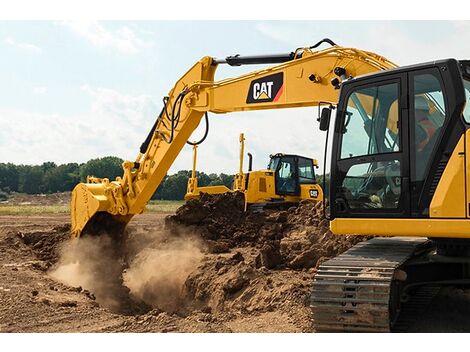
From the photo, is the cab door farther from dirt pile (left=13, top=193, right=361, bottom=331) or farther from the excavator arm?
dirt pile (left=13, top=193, right=361, bottom=331)

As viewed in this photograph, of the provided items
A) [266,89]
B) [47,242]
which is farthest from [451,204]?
[47,242]

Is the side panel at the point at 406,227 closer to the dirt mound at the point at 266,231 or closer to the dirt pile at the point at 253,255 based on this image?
the dirt pile at the point at 253,255

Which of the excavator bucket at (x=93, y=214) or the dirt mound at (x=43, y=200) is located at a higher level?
the excavator bucket at (x=93, y=214)

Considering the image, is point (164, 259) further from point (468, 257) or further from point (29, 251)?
point (468, 257)

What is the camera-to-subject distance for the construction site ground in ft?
19.9

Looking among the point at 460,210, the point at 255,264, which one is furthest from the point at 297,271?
the point at 460,210

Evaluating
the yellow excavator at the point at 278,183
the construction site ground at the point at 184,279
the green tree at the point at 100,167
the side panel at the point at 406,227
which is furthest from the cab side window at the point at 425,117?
the green tree at the point at 100,167

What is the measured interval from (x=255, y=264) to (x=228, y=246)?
240 centimetres

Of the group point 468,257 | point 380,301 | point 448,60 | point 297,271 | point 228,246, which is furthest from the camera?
point 228,246

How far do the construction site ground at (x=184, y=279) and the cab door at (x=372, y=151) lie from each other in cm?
136

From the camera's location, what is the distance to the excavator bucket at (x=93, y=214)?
9703mm

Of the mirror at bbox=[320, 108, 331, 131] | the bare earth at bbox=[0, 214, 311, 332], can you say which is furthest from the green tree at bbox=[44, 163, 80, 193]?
the mirror at bbox=[320, 108, 331, 131]

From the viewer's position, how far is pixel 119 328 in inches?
230

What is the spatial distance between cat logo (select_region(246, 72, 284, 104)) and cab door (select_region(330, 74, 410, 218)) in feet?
7.02
